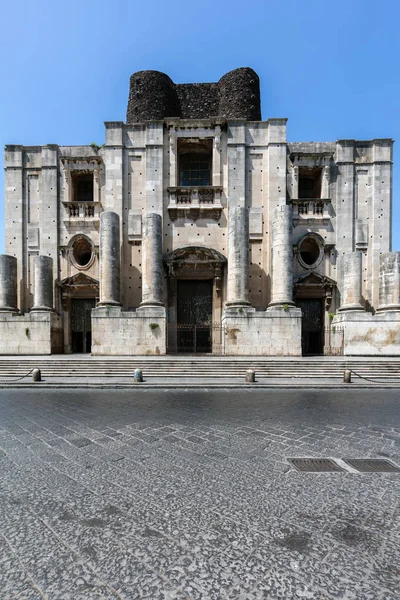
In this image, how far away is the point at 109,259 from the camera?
1733 centimetres

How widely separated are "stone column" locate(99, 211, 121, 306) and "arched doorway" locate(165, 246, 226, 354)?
3287mm

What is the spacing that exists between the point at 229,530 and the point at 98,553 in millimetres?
1055

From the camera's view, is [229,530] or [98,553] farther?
[229,530]

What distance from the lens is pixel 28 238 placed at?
20.6 m

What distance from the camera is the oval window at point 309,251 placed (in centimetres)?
1984

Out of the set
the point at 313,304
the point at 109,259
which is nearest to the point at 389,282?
the point at 313,304

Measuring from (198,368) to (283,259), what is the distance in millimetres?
8509

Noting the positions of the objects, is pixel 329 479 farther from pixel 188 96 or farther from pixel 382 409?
pixel 188 96

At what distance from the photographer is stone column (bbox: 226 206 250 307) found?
16.8 metres

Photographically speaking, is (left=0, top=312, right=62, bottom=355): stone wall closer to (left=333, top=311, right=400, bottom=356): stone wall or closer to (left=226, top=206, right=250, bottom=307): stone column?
(left=226, top=206, right=250, bottom=307): stone column

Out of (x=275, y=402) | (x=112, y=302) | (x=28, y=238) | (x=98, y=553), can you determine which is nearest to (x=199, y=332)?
(x=112, y=302)

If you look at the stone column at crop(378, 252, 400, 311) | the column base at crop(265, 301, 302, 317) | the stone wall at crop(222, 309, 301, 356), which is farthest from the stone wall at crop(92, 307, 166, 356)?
the stone column at crop(378, 252, 400, 311)

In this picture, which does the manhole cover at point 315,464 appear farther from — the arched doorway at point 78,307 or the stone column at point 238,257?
the arched doorway at point 78,307

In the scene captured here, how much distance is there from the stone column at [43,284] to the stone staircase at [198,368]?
18.4 ft
